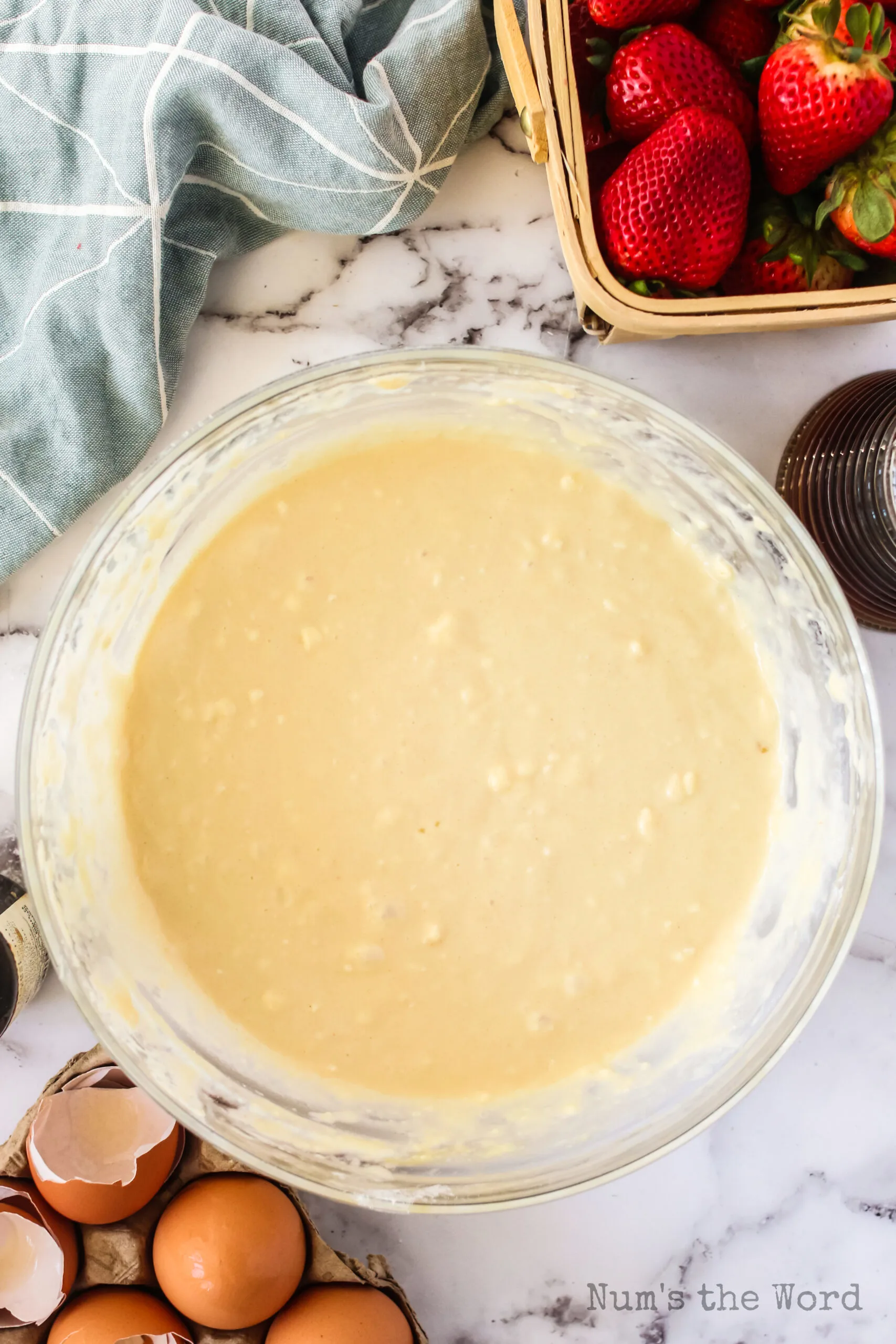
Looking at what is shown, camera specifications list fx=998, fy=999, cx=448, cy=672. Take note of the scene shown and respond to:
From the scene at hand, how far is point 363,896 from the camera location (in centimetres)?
104

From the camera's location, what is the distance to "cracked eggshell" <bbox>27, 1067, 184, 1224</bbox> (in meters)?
0.98

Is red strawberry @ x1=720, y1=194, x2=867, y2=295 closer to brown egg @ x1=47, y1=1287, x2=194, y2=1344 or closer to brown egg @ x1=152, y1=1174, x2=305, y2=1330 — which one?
brown egg @ x1=152, y1=1174, x2=305, y2=1330

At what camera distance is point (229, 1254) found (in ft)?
3.15

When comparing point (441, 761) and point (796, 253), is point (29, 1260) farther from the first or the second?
point (796, 253)

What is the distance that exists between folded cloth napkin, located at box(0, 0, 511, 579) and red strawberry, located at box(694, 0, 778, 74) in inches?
8.7

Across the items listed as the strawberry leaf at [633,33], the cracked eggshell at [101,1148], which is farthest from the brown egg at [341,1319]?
the strawberry leaf at [633,33]

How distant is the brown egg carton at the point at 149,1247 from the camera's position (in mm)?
1012

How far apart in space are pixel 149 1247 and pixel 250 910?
0.36 meters

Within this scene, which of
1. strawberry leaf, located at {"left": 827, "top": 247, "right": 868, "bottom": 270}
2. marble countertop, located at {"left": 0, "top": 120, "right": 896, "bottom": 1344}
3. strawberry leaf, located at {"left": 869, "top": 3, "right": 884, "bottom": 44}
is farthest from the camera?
marble countertop, located at {"left": 0, "top": 120, "right": 896, "bottom": 1344}

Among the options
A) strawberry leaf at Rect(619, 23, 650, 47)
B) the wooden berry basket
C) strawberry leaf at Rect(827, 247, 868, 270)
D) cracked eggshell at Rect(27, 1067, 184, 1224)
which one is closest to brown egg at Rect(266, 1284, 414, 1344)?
cracked eggshell at Rect(27, 1067, 184, 1224)

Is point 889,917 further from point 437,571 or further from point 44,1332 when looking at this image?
point 44,1332

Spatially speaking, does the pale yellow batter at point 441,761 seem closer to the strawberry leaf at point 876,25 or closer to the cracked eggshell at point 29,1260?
the cracked eggshell at point 29,1260

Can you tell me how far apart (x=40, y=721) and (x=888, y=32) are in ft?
3.22

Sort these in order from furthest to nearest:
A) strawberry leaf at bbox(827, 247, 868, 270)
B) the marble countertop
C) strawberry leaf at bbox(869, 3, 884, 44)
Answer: the marble countertop → strawberry leaf at bbox(827, 247, 868, 270) → strawberry leaf at bbox(869, 3, 884, 44)
